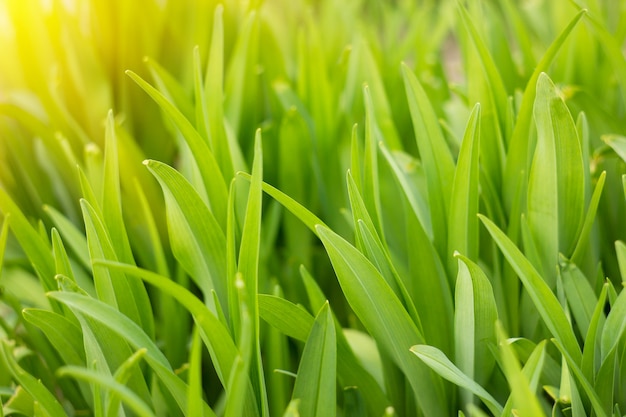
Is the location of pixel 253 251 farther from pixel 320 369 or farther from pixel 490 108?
pixel 490 108

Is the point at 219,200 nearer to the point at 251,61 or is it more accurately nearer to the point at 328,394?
the point at 328,394

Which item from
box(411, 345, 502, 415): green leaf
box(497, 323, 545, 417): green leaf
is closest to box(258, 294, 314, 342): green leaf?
box(411, 345, 502, 415): green leaf

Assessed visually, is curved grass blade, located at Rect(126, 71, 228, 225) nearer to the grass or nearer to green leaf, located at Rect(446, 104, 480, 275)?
the grass

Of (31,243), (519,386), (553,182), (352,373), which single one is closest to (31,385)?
(31,243)

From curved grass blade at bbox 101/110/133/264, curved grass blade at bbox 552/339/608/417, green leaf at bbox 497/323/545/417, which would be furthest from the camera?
curved grass blade at bbox 101/110/133/264

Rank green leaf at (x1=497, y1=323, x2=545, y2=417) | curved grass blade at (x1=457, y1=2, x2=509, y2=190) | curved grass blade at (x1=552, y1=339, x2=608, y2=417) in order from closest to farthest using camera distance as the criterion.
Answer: green leaf at (x1=497, y1=323, x2=545, y2=417), curved grass blade at (x1=552, y1=339, x2=608, y2=417), curved grass blade at (x1=457, y1=2, x2=509, y2=190)

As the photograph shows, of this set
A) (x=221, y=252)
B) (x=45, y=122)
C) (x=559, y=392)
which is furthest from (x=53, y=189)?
(x=559, y=392)
